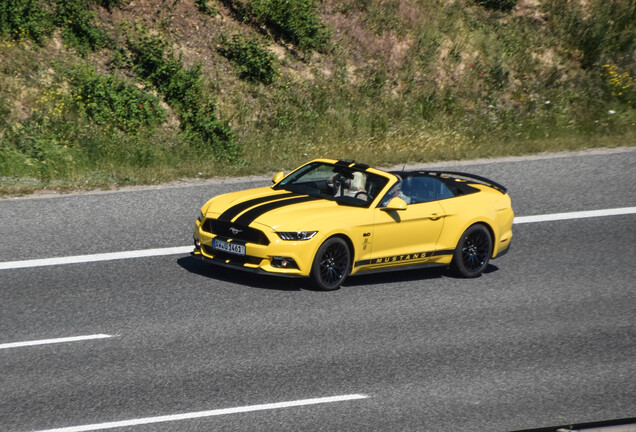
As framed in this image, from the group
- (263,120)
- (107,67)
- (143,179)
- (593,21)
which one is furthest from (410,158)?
(593,21)

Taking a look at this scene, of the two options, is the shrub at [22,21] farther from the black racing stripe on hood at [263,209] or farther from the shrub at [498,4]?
the shrub at [498,4]

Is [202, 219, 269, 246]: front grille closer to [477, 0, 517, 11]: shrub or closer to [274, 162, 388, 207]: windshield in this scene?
[274, 162, 388, 207]: windshield

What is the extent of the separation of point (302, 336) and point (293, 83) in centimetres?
1273

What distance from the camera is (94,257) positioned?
483 inches

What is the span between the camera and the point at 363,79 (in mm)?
22547

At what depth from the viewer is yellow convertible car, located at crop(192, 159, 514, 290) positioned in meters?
10.7

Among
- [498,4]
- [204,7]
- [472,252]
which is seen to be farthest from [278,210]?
[498,4]

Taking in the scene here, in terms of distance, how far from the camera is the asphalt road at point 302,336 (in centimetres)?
788

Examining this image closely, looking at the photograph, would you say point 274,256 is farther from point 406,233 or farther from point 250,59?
point 250,59

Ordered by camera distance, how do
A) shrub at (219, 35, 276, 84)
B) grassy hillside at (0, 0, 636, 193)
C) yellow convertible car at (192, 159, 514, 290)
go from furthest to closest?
shrub at (219, 35, 276, 84) < grassy hillside at (0, 0, 636, 193) < yellow convertible car at (192, 159, 514, 290)

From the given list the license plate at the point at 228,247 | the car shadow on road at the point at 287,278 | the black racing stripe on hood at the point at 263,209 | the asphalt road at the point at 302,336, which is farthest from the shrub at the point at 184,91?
the license plate at the point at 228,247

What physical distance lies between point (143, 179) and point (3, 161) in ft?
8.73

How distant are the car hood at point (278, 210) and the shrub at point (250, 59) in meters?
9.87

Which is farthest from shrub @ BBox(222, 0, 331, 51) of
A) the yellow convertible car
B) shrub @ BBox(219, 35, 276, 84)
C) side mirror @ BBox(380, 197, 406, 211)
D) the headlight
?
the headlight
